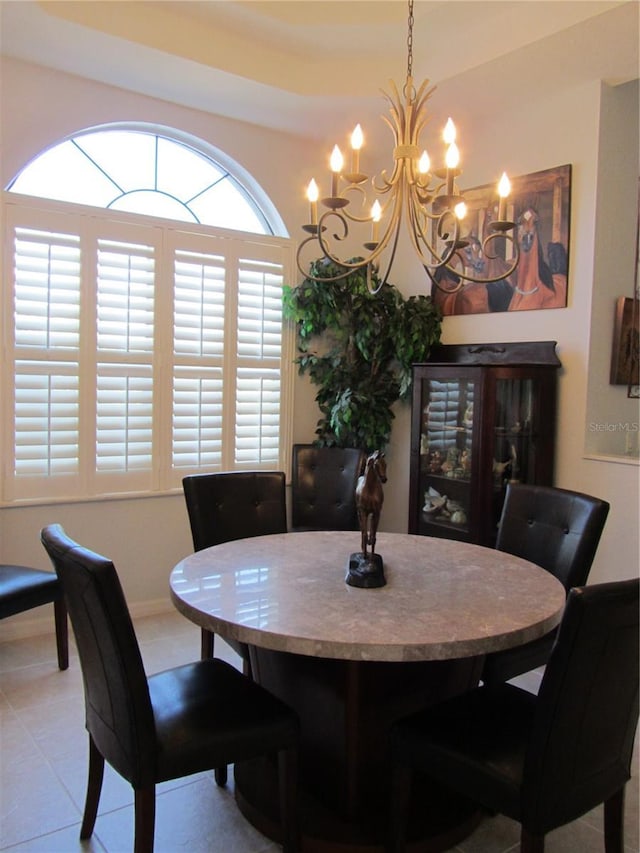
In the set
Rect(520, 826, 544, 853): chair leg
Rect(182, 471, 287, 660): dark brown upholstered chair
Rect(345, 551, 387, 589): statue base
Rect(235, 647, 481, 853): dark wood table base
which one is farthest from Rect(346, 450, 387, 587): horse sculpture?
Rect(182, 471, 287, 660): dark brown upholstered chair

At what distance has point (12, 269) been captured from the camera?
130 inches

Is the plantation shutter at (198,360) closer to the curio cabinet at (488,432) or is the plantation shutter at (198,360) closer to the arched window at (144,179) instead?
the arched window at (144,179)

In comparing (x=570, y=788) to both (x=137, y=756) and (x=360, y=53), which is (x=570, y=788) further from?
(x=360, y=53)

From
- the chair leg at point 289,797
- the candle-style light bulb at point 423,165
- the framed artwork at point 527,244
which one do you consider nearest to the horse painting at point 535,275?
the framed artwork at point 527,244

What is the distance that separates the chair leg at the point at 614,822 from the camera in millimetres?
1762

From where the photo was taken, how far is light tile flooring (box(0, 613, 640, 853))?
1.97m

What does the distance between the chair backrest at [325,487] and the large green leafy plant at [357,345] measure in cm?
23

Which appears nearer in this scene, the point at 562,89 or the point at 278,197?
the point at 562,89

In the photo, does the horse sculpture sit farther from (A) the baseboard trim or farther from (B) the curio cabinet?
(A) the baseboard trim

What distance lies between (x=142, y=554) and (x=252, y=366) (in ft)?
4.39

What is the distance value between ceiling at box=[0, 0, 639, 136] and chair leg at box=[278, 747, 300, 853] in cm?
304

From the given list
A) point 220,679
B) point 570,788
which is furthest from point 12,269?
point 570,788

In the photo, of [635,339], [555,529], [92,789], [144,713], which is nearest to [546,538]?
[555,529]

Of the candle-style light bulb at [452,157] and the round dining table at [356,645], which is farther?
the candle-style light bulb at [452,157]
